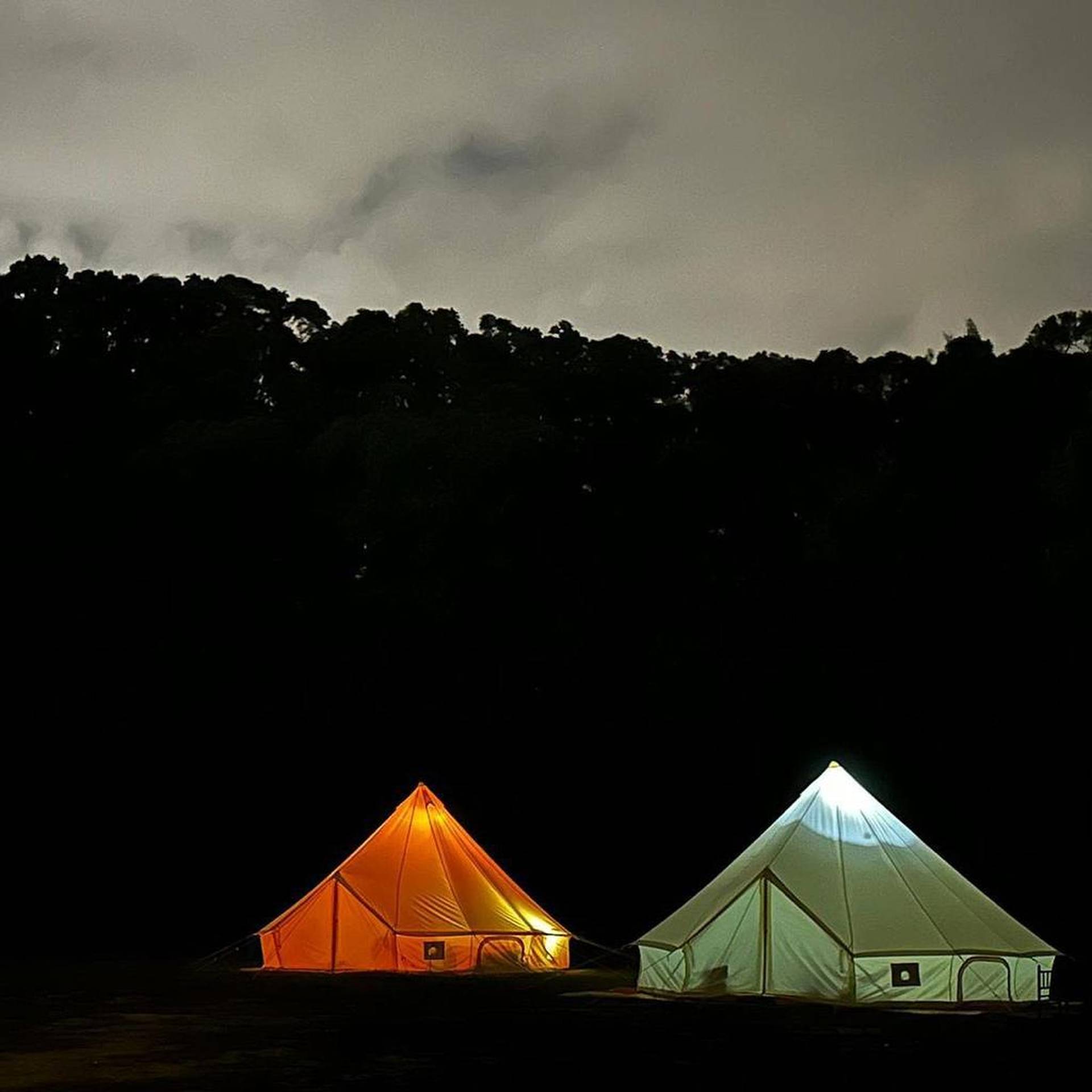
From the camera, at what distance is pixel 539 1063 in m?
12.8

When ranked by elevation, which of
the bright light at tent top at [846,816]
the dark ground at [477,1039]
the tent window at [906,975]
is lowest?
the dark ground at [477,1039]

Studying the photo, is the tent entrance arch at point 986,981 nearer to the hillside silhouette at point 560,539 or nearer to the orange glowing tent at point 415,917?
the orange glowing tent at point 415,917

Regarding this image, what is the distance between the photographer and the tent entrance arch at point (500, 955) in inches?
876

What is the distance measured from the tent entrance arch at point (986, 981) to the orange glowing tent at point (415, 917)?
6.73 m

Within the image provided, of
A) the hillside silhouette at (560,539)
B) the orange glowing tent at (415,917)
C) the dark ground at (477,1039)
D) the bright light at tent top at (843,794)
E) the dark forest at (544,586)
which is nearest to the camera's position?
the dark ground at (477,1039)

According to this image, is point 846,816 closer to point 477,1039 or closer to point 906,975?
point 906,975

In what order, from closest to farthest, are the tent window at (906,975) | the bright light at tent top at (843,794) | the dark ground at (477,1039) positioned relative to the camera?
the dark ground at (477,1039)
the tent window at (906,975)
the bright light at tent top at (843,794)

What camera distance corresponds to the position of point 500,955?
22344 millimetres

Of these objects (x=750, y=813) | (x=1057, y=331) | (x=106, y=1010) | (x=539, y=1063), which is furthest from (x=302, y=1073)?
(x=1057, y=331)

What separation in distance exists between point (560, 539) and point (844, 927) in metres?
30.7

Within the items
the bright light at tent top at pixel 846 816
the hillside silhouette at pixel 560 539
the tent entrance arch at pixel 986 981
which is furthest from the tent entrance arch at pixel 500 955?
the hillside silhouette at pixel 560 539

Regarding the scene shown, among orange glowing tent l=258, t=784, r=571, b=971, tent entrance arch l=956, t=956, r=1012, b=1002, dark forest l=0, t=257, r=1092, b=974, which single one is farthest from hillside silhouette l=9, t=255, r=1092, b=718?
tent entrance arch l=956, t=956, r=1012, b=1002

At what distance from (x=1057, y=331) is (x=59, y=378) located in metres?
28.9

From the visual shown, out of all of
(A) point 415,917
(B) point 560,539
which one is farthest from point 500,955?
(B) point 560,539
